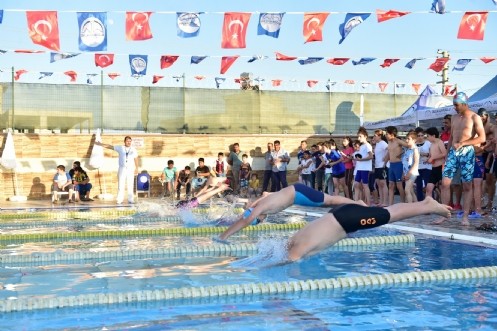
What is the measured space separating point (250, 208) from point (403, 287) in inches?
68.0

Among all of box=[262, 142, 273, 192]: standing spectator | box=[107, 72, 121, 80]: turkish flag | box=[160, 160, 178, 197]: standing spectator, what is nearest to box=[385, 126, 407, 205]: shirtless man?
box=[262, 142, 273, 192]: standing spectator

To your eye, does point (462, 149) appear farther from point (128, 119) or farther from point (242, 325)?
point (128, 119)

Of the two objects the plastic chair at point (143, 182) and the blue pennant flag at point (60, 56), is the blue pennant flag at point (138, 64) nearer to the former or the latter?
the blue pennant flag at point (60, 56)

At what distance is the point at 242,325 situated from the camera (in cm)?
396

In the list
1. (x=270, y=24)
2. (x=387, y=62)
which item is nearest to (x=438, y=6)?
(x=270, y=24)

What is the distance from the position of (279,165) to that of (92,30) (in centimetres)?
608

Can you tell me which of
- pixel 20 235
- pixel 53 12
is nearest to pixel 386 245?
pixel 20 235

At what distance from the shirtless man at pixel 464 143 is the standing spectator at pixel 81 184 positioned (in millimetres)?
10732

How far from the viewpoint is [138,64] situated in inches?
719

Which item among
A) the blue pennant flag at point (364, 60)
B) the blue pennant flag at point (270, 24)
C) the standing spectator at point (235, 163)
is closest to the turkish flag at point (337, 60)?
the blue pennant flag at point (364, 60)

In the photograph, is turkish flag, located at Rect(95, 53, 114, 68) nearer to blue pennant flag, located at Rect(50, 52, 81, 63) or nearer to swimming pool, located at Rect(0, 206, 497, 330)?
blue pennant flag, located at Rect(50, 52, 81, 63)

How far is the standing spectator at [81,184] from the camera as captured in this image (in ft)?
55.0

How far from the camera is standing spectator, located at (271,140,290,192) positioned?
17.6m

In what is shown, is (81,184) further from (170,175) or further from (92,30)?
(92,30)
